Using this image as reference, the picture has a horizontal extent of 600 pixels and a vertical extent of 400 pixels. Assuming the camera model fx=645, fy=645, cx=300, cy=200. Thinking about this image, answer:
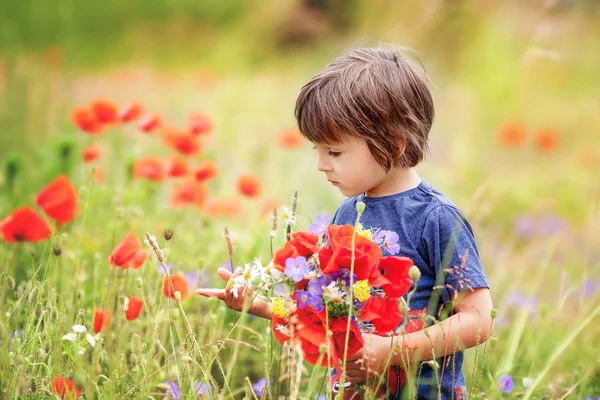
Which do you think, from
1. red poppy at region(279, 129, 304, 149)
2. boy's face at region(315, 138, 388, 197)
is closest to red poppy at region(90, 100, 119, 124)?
red poppy at region(279, 129, 304, 149)

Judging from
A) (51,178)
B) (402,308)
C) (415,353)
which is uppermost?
(402,308)

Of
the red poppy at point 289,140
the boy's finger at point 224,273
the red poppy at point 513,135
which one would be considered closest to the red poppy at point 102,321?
the boy's finger at point 224,273

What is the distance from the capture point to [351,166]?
60.5 inches

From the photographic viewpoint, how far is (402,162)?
1.61 metres

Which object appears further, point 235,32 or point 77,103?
point 235,32

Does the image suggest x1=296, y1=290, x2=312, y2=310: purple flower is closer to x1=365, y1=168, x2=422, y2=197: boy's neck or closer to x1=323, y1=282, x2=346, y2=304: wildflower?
x1=323, y1=282, x2=346, y2=304: wildflower

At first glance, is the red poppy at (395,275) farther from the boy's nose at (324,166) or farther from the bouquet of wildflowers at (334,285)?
the boy's nose at (324,166)

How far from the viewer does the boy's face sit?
1.54 meters

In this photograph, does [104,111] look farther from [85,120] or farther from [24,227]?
[24,227]

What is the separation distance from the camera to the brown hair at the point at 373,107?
154 centimetres

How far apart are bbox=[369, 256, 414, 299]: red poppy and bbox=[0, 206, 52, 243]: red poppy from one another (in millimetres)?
798

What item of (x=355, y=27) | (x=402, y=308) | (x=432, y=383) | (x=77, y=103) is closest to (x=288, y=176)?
(x=77, y=103)

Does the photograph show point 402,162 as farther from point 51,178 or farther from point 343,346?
point 51,178

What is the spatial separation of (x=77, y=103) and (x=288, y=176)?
2.70 metres
